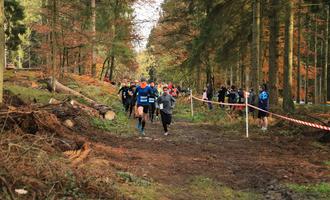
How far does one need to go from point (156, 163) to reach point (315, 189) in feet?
12.2

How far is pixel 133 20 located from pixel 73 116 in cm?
2522

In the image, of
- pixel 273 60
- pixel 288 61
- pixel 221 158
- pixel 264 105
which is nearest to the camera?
pixel 221 158

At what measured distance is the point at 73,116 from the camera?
1395 centimetres

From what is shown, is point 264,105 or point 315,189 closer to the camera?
point 315,189

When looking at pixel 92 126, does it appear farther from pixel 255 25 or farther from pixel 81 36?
pixel 81 36

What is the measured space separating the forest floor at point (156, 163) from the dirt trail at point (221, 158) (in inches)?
0.8

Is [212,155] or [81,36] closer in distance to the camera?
[212,155]

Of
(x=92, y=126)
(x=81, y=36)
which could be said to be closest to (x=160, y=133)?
(x=92, y=126)

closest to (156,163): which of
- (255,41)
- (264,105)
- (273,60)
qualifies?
(264,105)

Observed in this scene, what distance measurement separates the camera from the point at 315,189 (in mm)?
8141

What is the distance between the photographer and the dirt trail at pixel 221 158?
Answer: 9250 millimetres

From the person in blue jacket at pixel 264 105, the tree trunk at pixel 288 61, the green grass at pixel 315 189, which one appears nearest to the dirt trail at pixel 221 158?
the green grass at pixel 315 189

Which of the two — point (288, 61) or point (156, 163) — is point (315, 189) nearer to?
point (156, 163)

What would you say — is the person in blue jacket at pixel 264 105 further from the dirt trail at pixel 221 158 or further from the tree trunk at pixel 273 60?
the tree trunk at pixel 273 60
